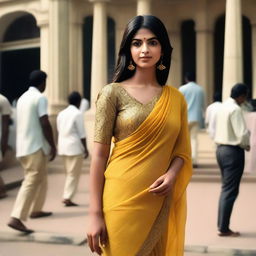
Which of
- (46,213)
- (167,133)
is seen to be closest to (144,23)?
(167,133)

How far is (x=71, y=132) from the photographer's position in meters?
7.84

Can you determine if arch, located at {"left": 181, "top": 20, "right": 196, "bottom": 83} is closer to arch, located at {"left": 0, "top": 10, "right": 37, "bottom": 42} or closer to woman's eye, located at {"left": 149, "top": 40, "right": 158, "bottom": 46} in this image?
arch, located at {"left": 0, "top": 10, "right": 37, "bottom": 42}

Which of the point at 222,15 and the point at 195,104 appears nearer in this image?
the point at 195,104

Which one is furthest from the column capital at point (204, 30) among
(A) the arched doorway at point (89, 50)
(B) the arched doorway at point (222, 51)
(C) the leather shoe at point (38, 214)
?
(C) the leather shoe at point (38, 214)

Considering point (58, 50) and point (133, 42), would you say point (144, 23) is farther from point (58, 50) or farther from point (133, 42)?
point (58, 50)

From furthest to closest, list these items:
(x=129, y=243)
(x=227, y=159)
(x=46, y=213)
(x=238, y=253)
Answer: (x=46, y=213) < (x=227, y=159) < (x=238, y=253) < (x=129, y=243)

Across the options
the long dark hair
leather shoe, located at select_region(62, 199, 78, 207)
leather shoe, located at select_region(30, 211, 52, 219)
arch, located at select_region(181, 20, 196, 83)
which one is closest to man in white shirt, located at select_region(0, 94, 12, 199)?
leather shoe, located at select_region(30, 211, 52, 219)

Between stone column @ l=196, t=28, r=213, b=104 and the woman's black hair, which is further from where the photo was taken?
stone column @ l=196, t=28, r=213, b=104

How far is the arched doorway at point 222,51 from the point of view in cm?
1523

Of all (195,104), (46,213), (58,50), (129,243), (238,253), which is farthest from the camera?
(58,50)

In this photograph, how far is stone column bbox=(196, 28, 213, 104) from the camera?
15359 mm

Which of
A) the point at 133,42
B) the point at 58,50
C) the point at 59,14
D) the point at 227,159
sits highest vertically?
the point at 59,14

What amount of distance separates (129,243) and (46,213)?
15.3 ft

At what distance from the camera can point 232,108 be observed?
18.1 ft
